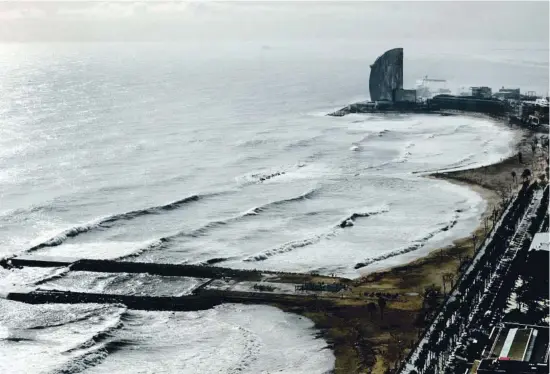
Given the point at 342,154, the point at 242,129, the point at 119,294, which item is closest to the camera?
the point at 119,294

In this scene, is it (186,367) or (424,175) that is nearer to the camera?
(186,367)

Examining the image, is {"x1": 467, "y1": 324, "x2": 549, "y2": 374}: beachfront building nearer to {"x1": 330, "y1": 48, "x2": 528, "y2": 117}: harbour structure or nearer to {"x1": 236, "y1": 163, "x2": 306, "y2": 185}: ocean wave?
{"x1": 236, "y1": 163, "x2": 306, "y2": 185}: ocean wave

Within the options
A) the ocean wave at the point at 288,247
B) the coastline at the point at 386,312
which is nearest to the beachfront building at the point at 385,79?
the coastline at the point at 386,312

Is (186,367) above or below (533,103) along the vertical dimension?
below

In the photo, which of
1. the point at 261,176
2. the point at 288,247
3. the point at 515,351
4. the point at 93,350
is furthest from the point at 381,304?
the point at 261,176

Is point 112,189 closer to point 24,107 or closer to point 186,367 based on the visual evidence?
point 186,367

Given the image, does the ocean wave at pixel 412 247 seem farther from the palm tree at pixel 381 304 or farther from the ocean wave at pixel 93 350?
the ocean wave at pixel 93 350

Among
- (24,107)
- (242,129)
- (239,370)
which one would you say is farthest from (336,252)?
(24,107)
